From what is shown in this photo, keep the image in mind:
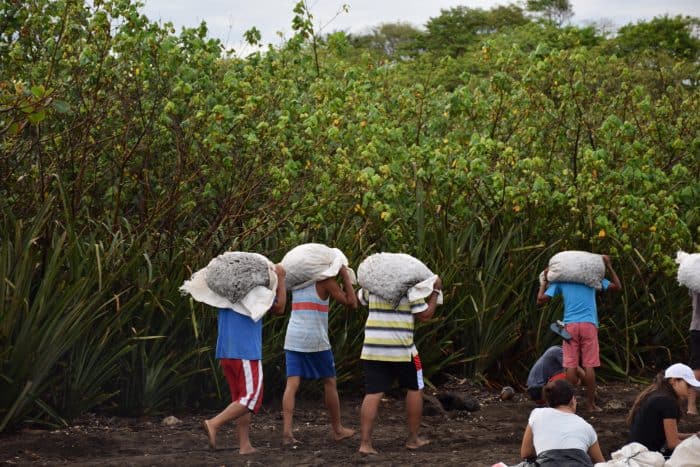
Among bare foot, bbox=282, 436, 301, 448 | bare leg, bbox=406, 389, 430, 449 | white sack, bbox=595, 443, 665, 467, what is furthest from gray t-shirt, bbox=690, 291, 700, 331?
bare foot, bbox=282, 436, 301, 448

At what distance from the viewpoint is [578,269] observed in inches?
371

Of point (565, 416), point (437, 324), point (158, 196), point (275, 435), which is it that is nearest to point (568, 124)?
point (437, 324)

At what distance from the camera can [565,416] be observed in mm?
6262

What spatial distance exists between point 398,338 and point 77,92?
4406 mm

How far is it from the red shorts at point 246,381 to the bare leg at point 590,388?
330cm

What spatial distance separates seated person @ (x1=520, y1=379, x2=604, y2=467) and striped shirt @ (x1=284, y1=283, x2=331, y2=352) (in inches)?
79.8

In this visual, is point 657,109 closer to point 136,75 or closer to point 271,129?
point 271,129

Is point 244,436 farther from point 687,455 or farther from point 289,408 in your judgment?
point 687,455

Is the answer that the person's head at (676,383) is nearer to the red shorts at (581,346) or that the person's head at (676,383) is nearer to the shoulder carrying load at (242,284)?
the red shorts at (581,346)

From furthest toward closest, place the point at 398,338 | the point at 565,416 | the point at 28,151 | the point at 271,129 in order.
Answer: the point at 271,129, the point at 28,151, the point at 398,338, the point at 565,416

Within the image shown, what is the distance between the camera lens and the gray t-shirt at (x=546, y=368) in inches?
363

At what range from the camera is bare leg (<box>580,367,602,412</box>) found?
9.44 meters

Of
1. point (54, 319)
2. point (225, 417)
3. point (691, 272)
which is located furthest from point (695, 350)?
point (54, 319)

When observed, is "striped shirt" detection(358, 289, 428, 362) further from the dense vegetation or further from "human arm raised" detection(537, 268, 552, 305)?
"human arm raised" detection(537, 268, 552, 305)
